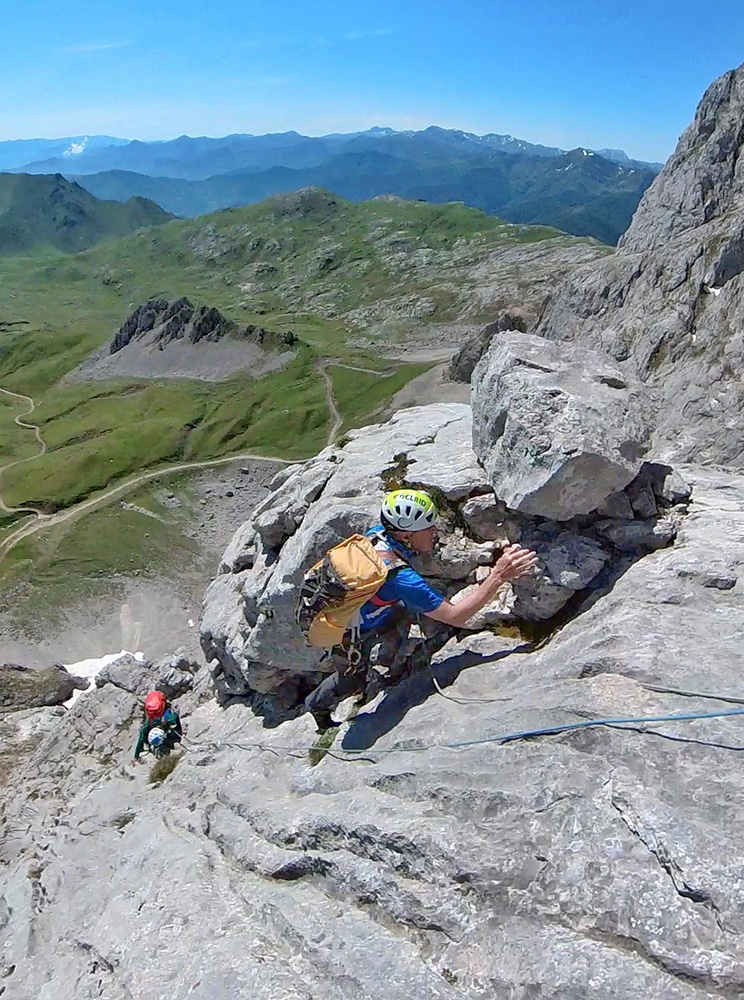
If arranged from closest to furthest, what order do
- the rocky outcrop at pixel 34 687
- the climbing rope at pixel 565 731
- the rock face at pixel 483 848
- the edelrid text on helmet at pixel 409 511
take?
1. the rock face at pixel 483 848
2. the climbing rope at pixel 565 731
3. the edelrid text on helmet at pixel 409 511
4. the rocky outcrop at pixel 34 687

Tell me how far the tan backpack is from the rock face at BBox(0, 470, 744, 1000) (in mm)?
3628

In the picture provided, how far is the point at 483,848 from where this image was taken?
11766 mm

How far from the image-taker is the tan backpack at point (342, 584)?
1405 cm

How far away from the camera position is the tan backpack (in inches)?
553

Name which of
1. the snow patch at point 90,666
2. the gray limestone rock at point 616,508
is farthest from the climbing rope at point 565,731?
the snow patch at point 90,666

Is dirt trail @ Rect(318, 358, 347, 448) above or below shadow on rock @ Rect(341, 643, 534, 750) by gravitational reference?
below

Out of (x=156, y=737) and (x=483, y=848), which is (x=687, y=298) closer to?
(x=156, y=737)

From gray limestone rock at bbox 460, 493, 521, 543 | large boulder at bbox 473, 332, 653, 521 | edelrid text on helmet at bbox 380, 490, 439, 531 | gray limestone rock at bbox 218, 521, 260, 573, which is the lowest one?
gray limestone rock at bbox 218, 521, 260, 573

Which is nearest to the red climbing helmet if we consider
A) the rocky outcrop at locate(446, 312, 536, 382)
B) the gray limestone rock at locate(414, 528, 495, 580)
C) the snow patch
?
the gray limestone rock at locate(414, 528, 495, 580)

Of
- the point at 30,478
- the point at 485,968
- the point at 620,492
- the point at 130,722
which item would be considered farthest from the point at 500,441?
the point at 30,478

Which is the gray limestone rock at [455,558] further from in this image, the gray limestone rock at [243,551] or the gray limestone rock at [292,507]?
the gray limestone rock at [243,551]

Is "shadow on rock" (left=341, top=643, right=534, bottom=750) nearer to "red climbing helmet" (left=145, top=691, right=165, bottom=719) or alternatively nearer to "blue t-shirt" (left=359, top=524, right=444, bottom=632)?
"blue t-shirt" (left=359, top=524, right=444, bottom=632)

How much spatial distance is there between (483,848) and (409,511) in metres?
6.61

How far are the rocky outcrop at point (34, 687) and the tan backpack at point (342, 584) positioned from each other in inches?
1862
